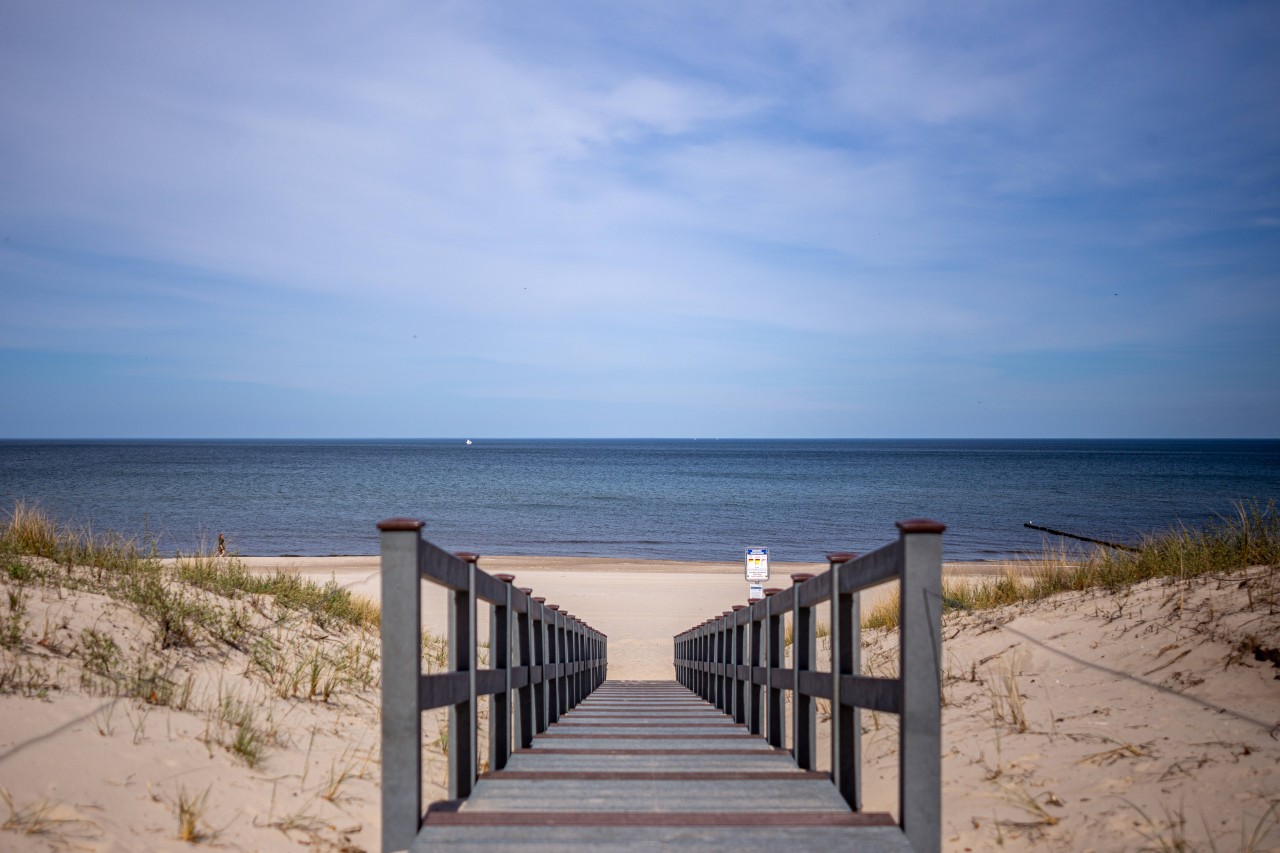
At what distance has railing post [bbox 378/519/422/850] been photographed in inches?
113

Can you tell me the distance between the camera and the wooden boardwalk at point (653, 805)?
2723 millimetres

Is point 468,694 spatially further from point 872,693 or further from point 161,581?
point 161,581

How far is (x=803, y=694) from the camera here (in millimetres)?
4344

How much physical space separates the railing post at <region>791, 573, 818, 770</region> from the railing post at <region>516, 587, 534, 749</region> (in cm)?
163

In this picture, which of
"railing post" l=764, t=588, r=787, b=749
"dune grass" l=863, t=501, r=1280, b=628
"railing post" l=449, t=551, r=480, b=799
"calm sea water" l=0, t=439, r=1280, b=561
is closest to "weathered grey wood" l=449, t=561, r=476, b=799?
"railing post" l=449, t=551, r=480, b=799

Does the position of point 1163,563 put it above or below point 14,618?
below

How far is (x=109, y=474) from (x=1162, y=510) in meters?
86.5

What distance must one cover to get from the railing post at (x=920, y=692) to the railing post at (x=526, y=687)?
281 cm

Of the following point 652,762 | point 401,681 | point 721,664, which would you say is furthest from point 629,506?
point 401,681

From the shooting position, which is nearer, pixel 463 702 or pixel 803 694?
pixel 463 702

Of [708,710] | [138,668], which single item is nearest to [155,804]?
[138,668]

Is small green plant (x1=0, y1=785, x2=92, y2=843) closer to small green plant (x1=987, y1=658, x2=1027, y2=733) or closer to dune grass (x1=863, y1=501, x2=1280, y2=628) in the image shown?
small green plant (x1=987, y1=658, x2=1027, y2=733)

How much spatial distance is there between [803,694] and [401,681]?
222cm

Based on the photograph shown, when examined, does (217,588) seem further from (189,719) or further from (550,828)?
(550,828)
